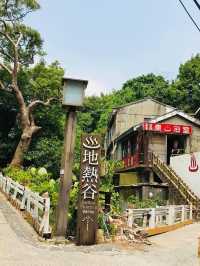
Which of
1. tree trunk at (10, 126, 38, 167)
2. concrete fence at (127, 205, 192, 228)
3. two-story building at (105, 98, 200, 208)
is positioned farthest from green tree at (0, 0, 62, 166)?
concrete fence at (127, 205, 192, 228)

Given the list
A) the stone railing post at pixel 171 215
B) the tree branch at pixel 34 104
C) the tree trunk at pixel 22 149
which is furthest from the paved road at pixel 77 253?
the tree branch at pixel 34 104

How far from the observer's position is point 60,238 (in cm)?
1056

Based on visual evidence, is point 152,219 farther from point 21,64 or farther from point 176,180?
point 21,64

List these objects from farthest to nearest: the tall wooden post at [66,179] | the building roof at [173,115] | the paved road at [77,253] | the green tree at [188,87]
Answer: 1. the green tree at [188,87]
2. the building roof at [173,115]
3. the tall wooden post at [66,179]
4. the paved road at [77,253]

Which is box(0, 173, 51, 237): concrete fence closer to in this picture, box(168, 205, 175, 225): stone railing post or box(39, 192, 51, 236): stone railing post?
box(39, 192, 51, 236): stone railing post

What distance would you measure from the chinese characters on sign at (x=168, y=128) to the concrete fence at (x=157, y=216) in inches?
428

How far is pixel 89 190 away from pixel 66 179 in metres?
0.72

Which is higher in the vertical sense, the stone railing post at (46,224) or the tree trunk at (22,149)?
the tree trunk at (22,149)

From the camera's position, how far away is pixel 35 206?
12773 mm

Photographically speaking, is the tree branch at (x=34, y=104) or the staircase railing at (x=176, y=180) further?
the tree branch at (x=34, y=104)

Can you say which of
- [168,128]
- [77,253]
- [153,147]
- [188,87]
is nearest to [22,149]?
[153,147]

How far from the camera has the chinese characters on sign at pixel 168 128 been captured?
95.8ft

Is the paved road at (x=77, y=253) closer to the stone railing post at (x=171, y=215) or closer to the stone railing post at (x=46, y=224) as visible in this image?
the stone railing post at (x=46, y=224)

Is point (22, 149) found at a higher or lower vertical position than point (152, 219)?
higher
